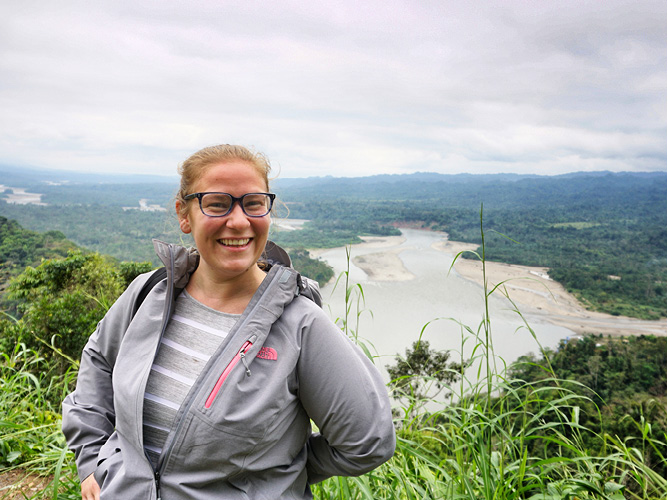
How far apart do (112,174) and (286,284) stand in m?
139

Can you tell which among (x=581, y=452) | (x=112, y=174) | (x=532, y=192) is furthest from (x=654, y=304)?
(x=112, y=174)

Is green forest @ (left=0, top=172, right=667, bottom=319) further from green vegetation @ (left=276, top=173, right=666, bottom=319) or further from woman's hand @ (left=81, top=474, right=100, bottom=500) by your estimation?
woman's hand @ (left=81, top=474, right=100, bottom=500)

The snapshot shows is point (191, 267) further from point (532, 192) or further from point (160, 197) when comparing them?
point (532, 192)

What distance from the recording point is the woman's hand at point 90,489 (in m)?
0.87

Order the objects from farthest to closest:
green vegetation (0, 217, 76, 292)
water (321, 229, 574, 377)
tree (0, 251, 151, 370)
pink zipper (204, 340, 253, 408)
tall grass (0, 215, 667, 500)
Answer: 1. water (321, 229, 574, 377)
2. green vegetation (0, 217, 76, 292)
3. tree (0, 251, 151, 370)
4. tall grass (0, 215, 667, 500)
5. pink zipper (204, 340, 253, 408)

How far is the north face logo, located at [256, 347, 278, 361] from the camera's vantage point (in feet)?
2.59

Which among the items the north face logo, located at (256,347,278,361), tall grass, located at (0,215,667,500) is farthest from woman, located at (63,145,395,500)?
tall grass, located at (0,215,667,500)

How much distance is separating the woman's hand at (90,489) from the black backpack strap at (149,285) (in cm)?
34

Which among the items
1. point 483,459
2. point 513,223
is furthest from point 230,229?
point 513,223

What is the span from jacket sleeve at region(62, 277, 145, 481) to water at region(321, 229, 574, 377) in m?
15.2

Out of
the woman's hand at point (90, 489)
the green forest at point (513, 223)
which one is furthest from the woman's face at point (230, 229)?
the green forest at point (513, 223)

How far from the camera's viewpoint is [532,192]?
5719cm

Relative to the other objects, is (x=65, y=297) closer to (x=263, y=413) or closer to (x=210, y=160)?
(x=210, y=160)

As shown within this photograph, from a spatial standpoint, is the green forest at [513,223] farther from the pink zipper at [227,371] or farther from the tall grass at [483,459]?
the pink zipper at [227,371]
